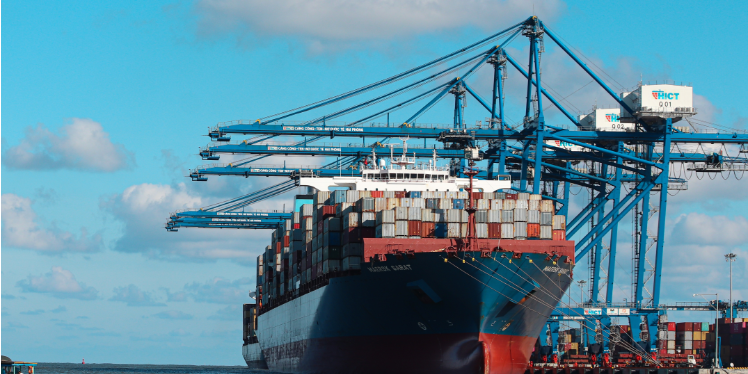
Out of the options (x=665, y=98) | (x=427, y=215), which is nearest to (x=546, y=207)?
(x=427, y=215)

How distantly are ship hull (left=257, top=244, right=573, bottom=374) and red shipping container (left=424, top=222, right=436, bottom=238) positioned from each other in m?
2.14

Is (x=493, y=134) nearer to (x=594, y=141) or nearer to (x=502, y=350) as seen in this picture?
(x=594, y=141)

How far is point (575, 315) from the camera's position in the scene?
186 ft

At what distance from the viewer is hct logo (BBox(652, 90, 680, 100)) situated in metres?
57.7

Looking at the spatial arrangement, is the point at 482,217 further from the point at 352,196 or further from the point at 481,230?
the point at 352,196

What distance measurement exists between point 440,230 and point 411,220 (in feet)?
4.58

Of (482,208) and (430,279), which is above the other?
(482,208)

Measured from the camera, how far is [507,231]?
4025 cm

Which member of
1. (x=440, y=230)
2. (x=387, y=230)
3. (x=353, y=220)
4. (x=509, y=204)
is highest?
(x=509, y=204)

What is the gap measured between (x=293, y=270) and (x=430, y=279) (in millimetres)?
17388

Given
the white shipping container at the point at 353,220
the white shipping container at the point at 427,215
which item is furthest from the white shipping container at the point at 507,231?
the white shipping container at the point at 353,220

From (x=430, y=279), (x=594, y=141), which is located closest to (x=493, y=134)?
(x=594, y=141)


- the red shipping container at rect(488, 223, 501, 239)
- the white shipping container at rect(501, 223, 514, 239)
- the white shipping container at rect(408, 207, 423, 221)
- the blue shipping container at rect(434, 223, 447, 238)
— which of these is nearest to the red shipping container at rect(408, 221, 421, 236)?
the white shipping container at rect(408, 207, 423, 221)

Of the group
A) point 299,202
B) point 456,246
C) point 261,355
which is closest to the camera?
point 456,246
